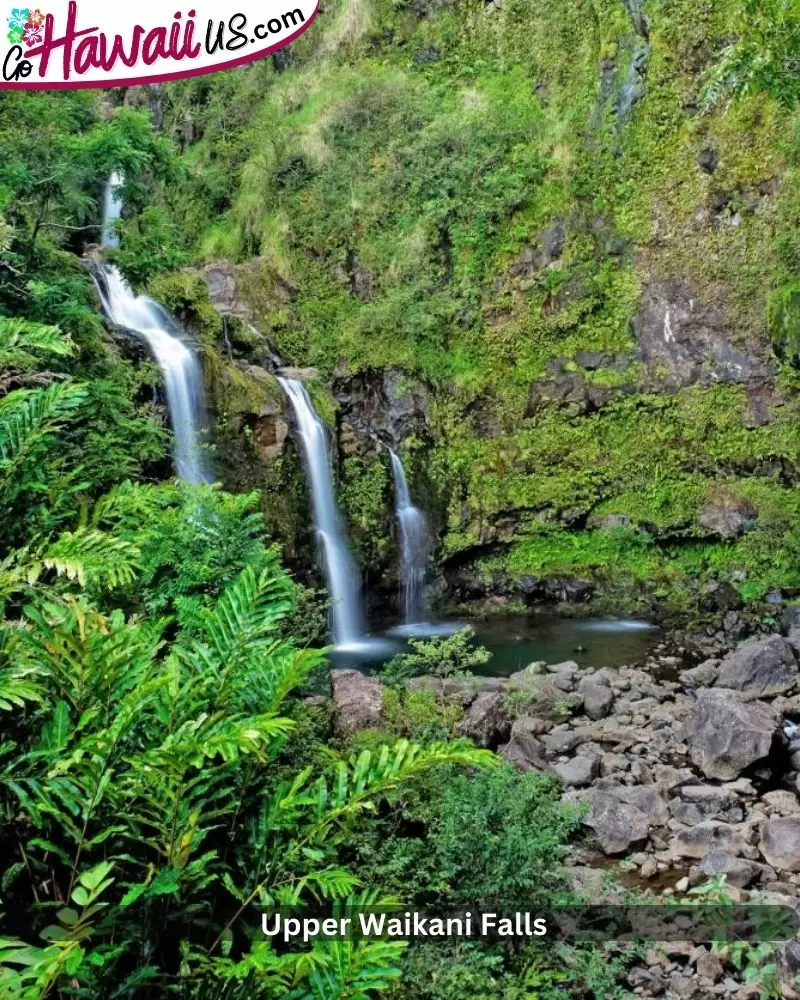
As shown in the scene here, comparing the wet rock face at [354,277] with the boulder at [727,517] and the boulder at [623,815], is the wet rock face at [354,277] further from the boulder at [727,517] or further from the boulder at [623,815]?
the boulder at [623,815]

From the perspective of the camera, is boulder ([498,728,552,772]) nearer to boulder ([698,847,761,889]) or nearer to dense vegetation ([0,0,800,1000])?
dense vegetation ([0,0,800,1000])

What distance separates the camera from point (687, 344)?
12.6 meters

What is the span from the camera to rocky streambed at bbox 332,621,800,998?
15.1ft

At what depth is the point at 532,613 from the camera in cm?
1245

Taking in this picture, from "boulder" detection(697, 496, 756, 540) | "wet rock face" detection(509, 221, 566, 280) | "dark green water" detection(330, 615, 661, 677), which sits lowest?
"dark green water" detection(330, 615, 661, 677)

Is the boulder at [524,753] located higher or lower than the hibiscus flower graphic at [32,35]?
lower

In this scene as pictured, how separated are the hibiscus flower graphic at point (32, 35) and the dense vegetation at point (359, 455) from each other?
0.65 meters

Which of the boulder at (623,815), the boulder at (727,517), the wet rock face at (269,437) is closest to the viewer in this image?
the boulder at (623,815)

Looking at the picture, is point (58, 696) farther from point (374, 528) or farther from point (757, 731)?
point (374, 528)

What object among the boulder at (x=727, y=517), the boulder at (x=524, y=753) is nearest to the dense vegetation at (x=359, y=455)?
the boulder at (x=727, y=517)

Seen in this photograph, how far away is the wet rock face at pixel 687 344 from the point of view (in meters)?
12.3
